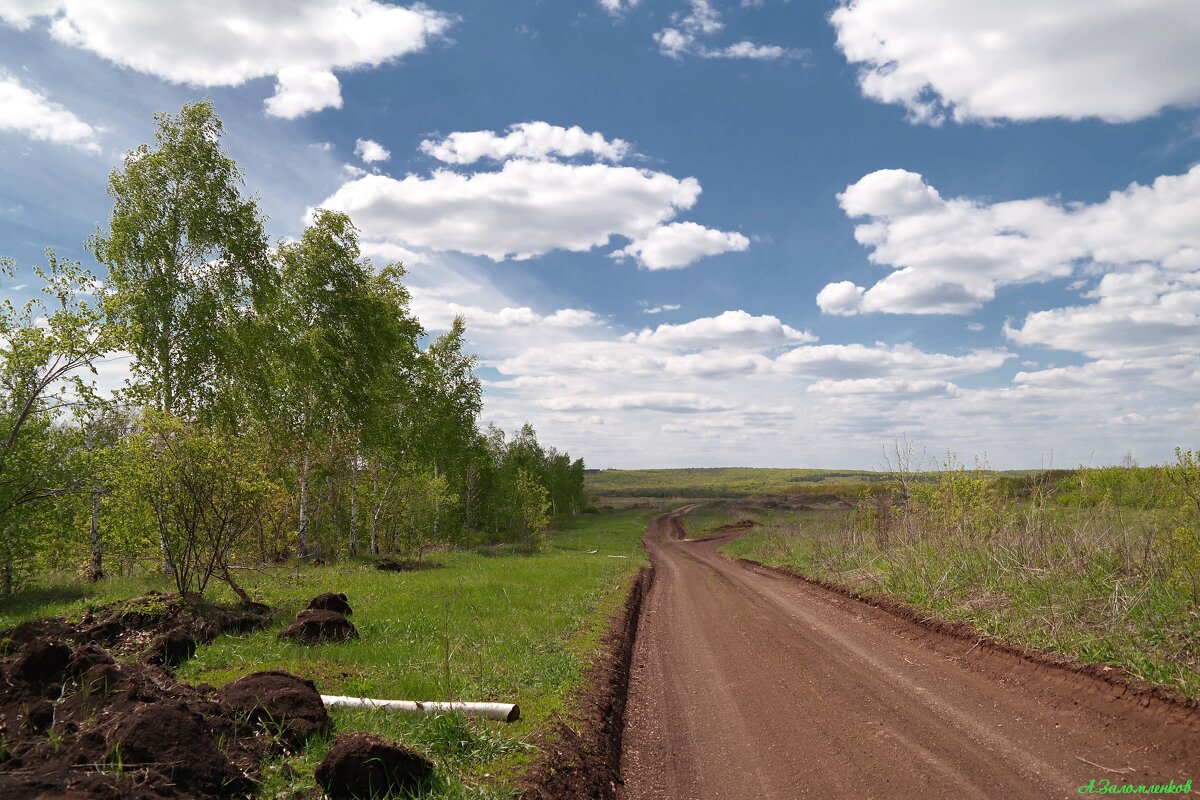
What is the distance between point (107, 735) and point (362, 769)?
6.39ft

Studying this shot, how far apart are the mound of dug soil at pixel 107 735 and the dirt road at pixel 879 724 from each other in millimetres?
4057

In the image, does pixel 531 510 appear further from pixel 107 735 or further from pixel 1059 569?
pixel 107 735

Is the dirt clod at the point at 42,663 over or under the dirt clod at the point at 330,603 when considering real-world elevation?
over

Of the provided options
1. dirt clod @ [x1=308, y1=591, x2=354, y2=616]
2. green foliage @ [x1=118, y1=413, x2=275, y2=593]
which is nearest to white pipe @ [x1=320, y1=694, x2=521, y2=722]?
dirt clod @ [x1=308, y1=591, x2=354, y2=616]

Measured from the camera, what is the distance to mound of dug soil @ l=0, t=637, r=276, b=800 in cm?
408

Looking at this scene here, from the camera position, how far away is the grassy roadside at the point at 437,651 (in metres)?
6.23

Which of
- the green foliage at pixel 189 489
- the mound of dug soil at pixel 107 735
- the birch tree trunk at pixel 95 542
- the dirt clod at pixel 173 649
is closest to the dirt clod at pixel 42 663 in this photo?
the mound of dug soil at pixel 107 735

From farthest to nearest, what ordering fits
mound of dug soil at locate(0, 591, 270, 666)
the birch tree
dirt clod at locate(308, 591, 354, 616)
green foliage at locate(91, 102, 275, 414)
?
the birch tree, green foliage at locate(91, 102, 275, 414), dirt clod at locate(308, 591, 354, 616), mound of dug soil at locate(0, 591, 270, 666)

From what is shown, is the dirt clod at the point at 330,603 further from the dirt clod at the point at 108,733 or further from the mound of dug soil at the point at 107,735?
the mound of dug soil at the point at 107,735

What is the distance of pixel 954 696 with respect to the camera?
27.6ft

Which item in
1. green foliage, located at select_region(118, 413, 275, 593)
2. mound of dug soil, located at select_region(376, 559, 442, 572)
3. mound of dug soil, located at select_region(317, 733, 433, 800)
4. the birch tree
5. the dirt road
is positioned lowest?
mound of dug soil, located at select_region(376, 559, 442, 572)

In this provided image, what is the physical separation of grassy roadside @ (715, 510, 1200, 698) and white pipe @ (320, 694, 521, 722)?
7681mm

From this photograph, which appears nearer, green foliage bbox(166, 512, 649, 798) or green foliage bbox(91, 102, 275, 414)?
green foliage bbox(166, 512, 649, 798)

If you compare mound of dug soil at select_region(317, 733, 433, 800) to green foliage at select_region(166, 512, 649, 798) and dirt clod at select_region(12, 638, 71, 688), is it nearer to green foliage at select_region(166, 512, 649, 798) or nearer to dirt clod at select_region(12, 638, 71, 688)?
green foliage at select_region(166, 512, 649, 798)
